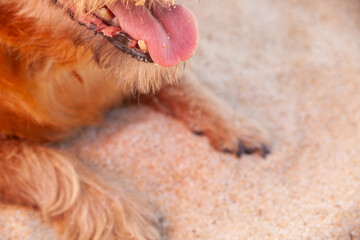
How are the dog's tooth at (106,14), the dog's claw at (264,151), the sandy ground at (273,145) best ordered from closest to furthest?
the dog's tooth at (106,14) → the sandy ground at (273,145) → the dog's claw at (264,151)

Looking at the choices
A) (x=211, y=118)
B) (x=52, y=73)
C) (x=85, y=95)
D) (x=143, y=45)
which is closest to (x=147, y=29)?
(x=143, y=45)

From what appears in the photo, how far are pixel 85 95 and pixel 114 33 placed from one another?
23.0 inches

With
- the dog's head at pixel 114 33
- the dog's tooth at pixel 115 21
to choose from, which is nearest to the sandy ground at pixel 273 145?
the dog's head at pixel 114 33

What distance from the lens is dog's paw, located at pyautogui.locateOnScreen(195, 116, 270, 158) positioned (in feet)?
6.11

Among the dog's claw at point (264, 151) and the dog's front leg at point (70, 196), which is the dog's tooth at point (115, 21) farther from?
the dog's claw at point (264, 151)

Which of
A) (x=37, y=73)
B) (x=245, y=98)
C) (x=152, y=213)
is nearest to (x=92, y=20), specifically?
(x=37, y=73)

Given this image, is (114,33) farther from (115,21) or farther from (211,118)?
(211,118)

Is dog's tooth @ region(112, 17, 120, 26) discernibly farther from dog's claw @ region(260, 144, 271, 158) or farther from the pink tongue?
dog's claw @ region(260, 144, 271, 158)

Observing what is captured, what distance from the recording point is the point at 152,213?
63.8 inches

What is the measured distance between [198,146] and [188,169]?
14 centimetres

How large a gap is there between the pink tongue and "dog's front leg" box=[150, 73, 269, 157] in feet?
2.01

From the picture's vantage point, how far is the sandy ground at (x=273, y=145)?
1.55 meters

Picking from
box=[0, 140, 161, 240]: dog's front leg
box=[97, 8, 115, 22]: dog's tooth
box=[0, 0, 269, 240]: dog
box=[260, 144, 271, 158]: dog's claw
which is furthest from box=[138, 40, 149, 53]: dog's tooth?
box=[260, 144, 271, 158]: dog's claw

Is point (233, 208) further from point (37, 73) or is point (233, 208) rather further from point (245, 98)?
point (37, 73)
